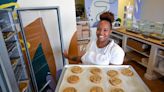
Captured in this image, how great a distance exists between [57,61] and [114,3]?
7.76 feet

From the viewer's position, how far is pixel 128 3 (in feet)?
12.9

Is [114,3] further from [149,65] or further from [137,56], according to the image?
[149,65]

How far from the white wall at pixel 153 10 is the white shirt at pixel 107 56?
2318 mm

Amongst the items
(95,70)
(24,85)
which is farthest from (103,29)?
(24,85)

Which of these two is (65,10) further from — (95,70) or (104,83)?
(104,83)

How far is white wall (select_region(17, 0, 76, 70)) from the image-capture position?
1.57 meters

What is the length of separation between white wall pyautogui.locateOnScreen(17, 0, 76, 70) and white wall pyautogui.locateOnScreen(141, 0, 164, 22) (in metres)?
2.15

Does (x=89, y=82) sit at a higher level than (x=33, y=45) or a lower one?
lower

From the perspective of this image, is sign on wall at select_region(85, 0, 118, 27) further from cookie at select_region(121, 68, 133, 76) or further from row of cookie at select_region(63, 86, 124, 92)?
row of cookie at select_region(63, 86, 124, 92)

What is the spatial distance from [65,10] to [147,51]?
1722 mm

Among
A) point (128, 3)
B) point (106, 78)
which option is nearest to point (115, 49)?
point (106, 78)

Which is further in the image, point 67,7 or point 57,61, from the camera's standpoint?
point 57,61

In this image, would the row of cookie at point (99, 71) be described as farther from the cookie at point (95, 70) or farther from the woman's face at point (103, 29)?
the woman's face at point (103, 29)

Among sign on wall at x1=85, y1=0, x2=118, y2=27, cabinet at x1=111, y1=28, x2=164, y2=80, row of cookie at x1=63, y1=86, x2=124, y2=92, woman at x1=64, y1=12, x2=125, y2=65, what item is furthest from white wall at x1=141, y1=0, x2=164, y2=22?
row of cookie at x1=63, y1=86, x2=124, y2=92
